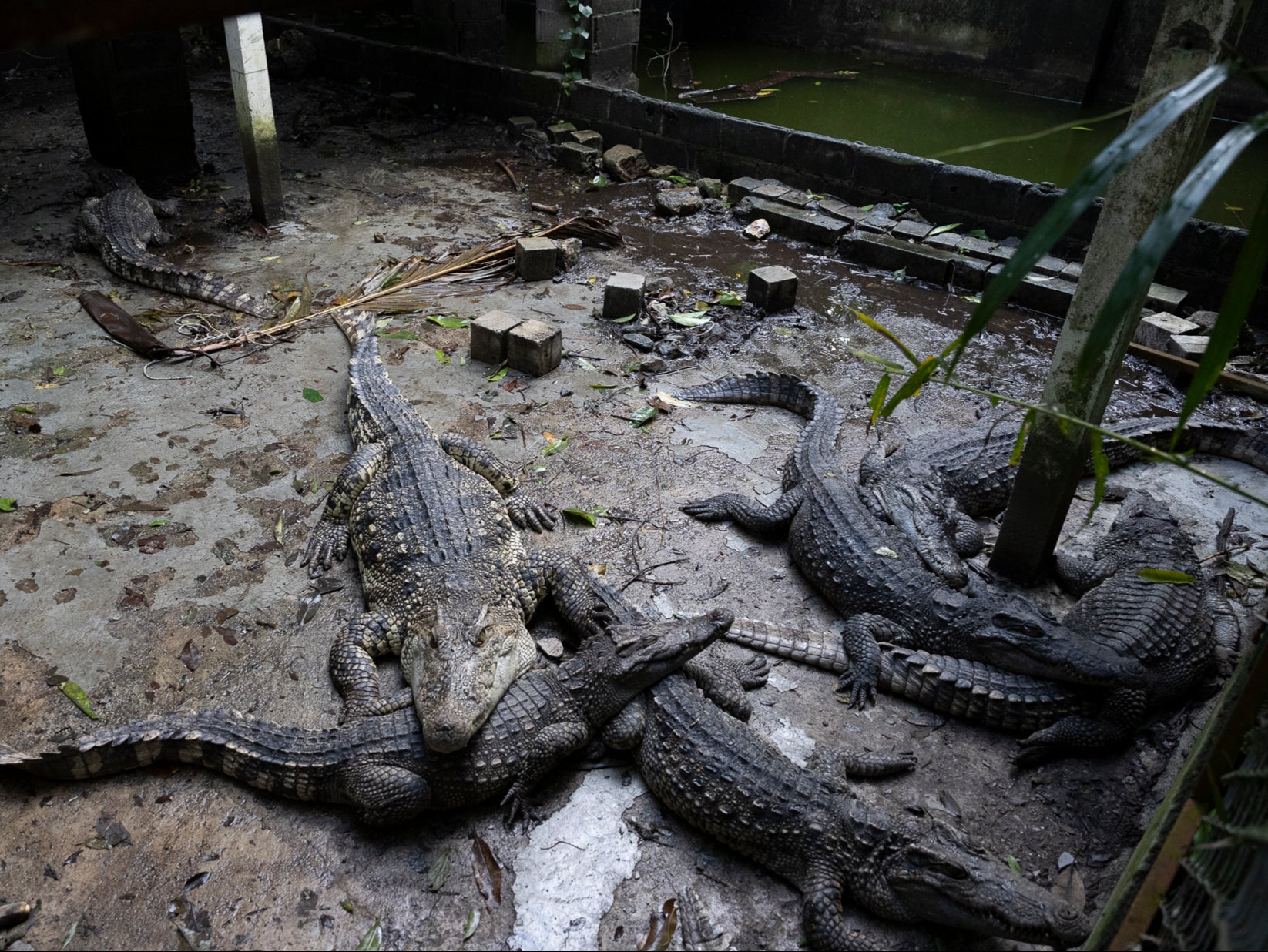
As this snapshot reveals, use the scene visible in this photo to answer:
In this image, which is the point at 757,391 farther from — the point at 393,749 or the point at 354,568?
the point at 393,749

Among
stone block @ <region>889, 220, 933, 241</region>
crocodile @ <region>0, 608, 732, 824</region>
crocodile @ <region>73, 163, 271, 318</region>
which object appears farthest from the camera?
stone block @ <region>889, 220, 933, 241</region>

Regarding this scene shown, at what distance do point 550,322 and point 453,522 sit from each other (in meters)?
2.74

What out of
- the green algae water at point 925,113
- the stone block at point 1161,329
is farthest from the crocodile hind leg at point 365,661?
the green algae water at point 925,113

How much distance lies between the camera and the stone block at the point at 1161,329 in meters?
5.92

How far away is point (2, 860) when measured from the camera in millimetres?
2807

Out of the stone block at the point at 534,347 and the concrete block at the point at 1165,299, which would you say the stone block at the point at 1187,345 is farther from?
the stone block at the point at 534,347

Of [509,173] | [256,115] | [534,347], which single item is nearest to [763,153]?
[509,173]

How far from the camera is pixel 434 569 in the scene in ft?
12.1

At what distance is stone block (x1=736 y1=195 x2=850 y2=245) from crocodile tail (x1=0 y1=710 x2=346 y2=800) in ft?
21.2

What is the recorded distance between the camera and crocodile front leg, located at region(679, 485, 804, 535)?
14.2 feet

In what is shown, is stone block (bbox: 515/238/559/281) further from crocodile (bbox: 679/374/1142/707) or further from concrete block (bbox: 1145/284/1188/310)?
concrete block (bbox: 1145/284/1188/310)

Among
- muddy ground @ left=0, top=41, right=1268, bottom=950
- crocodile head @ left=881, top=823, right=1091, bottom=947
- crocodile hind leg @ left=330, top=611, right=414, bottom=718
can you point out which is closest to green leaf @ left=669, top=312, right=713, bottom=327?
muddy ground @ left=0, top=41, right=1268, bottom=950

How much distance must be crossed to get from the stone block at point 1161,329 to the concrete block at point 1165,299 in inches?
4.5

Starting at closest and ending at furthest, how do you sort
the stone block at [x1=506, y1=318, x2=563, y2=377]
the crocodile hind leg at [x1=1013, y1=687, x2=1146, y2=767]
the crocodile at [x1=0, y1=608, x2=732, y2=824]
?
the crocodile at [x1=0, y1=608, x2=732, y2=824] → the crocodile hind leg at [x1=1013, y1=687, x2=1146, y2=767] → the stone block at [x1=506, y1=318, x2=563, y2=377]
